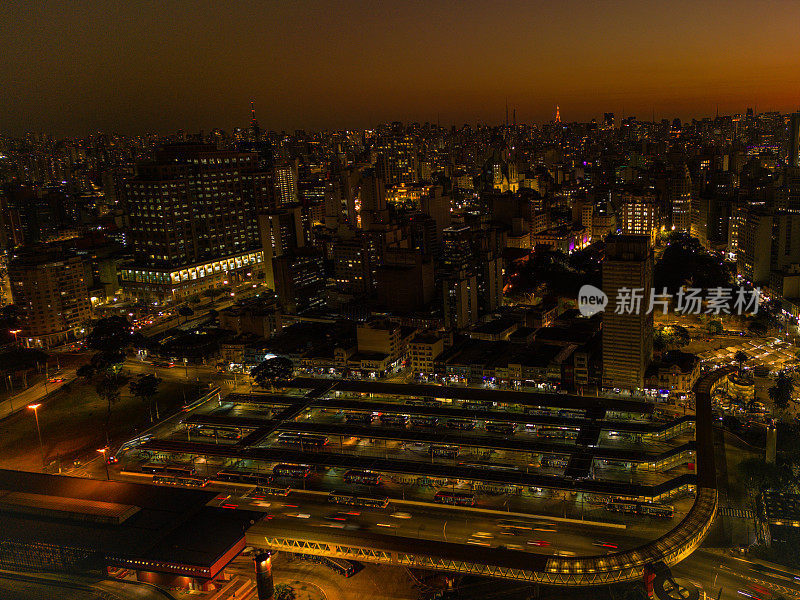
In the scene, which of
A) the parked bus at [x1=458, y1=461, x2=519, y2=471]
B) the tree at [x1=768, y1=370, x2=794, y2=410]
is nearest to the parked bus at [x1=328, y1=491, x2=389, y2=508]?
the parked bus at [x1=458, y1=461, x2=519, y2=471]

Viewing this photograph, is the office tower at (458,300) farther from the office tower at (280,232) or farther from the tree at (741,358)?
the office tower at (280,232)

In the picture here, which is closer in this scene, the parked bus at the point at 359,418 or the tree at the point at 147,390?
the parked bus at the point at 359,418

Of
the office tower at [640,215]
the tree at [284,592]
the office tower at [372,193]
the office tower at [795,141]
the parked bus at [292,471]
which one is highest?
the office tower at [795,141]

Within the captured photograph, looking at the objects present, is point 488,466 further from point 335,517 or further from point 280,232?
point 280,232

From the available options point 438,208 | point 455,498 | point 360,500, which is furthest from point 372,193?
point 455,498

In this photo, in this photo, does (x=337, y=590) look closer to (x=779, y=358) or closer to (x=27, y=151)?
(x=779, y=358)

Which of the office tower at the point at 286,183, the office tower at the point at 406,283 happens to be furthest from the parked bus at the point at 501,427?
the office tower at the point at 286,183

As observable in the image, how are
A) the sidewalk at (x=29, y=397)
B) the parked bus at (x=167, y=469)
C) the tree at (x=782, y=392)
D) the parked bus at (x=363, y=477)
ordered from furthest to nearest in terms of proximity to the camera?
the sidewalk at (x=29, y=397), the tree at (x=782, y=392), the parked bus at (x=167, y=469), the parked bus at (x=363, y=477)
